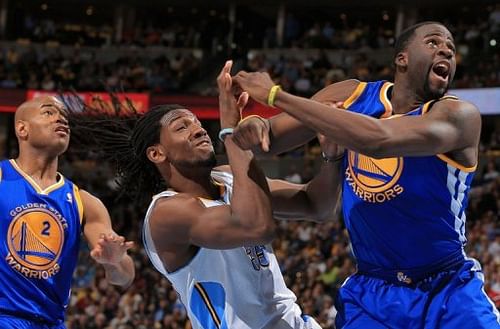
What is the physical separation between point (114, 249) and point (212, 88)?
42.4 ft

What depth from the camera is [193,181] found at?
3883 millimetres

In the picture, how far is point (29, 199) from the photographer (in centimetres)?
466

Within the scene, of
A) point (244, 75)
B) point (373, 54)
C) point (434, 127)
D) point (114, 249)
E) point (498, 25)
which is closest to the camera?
point (434, 127)

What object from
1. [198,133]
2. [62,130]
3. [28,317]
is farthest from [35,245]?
[198,133]

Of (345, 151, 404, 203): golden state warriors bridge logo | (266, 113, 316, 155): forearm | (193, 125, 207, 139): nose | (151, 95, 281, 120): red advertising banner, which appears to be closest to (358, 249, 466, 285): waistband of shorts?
(345, 151, 404, 203): golden state warriors bridge logo

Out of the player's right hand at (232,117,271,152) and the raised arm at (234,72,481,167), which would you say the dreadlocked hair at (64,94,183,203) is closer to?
the player's right hand at (232,117,271,152)

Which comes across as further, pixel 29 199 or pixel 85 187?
pixel 85 187

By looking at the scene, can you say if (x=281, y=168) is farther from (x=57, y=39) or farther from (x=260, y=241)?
(x=260, y=241)

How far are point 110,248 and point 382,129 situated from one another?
60.2 inches

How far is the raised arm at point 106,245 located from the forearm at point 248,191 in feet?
2.19

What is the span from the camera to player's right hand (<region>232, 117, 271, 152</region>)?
10.9ft

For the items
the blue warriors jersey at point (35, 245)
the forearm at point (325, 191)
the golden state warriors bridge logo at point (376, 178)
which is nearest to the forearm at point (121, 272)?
the blue warriors jersey at point (35, 245)

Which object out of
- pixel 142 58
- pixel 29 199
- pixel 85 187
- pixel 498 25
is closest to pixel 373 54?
pixel 498 25

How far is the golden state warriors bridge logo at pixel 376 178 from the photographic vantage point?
3342 millimetres
